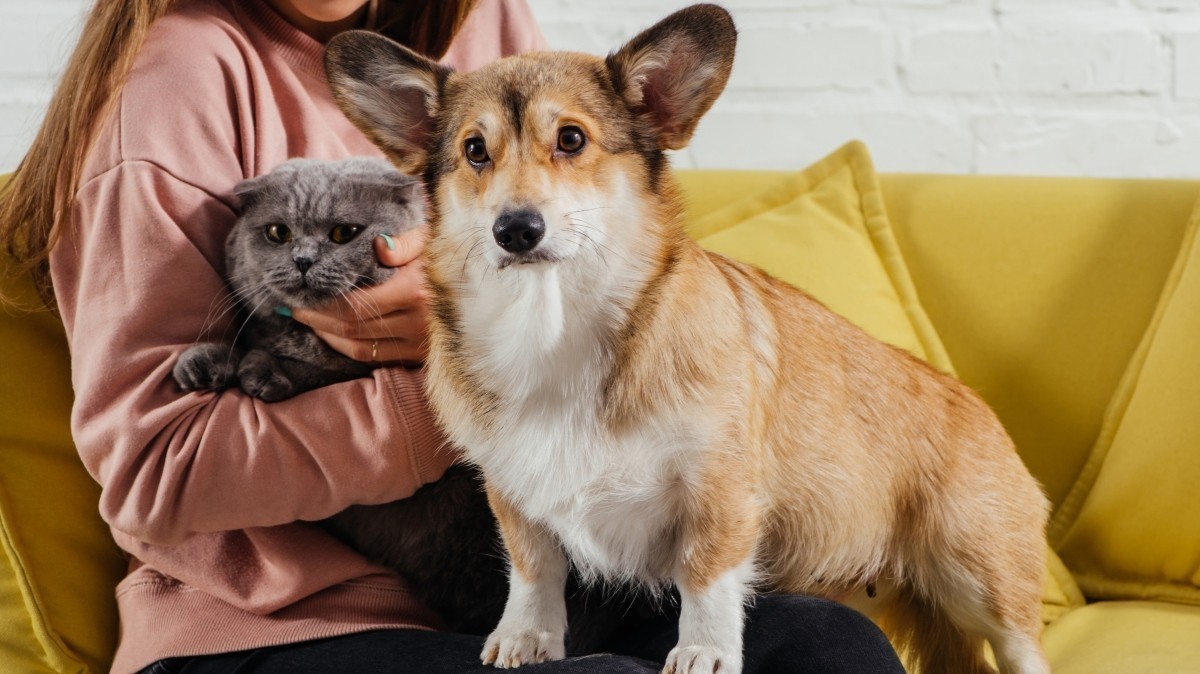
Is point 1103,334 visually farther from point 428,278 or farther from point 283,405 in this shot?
point 283,405

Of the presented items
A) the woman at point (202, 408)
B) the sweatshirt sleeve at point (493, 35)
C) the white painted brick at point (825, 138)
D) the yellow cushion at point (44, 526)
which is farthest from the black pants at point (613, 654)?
the white painted brick at point (825, 138)

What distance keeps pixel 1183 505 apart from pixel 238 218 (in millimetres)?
1506

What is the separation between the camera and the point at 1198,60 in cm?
217

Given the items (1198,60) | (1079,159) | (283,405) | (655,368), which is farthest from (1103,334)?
(283,405)

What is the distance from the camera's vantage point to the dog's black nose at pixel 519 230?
105 centimetres

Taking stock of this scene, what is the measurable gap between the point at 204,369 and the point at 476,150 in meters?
0.41

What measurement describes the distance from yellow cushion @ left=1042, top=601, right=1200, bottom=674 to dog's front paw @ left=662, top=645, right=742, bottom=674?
66 cm

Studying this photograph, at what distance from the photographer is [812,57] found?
2305 mm

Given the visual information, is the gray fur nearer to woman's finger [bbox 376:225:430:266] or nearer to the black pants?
woman's finger [bbox 376:225:430:266]

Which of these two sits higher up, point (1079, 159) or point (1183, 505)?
point (1079, 159)

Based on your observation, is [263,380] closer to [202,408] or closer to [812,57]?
[202,408]

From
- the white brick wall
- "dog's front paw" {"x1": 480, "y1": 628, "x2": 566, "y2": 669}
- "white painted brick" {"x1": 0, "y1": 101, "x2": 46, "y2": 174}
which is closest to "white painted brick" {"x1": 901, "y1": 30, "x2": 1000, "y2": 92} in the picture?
the white brick wall

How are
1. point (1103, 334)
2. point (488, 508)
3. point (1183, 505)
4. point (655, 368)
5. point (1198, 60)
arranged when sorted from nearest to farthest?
1. point (655, 368)
2. point (488, 508)
3. point (1183, 505)
4. point (1103, 334)
5. point (1198, 60)

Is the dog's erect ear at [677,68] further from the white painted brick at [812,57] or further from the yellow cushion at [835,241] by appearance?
the white painted brick at [812,57]
